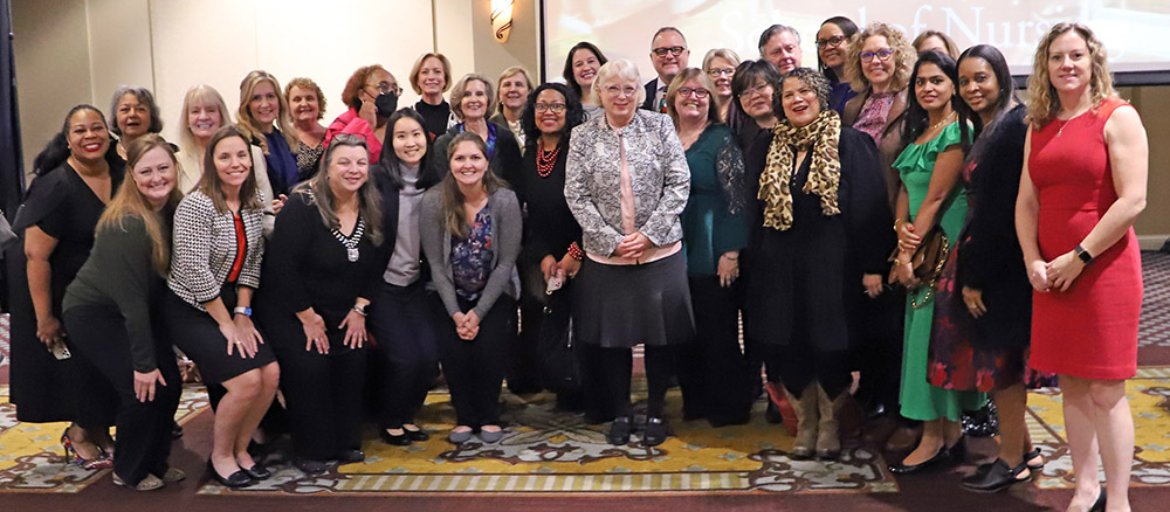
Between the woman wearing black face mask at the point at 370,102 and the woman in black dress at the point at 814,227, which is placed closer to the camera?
the woman in black dress at the point at 814,227

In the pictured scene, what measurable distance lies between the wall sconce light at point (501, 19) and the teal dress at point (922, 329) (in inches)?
191

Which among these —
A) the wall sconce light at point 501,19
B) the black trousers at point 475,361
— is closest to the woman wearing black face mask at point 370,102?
the black trousers at point 475,361

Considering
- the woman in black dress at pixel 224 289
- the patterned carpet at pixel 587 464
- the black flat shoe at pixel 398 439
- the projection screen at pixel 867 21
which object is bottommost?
the patterned carpet at pixel 587 464

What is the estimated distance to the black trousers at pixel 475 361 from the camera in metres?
4.12

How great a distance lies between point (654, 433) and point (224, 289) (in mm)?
1654

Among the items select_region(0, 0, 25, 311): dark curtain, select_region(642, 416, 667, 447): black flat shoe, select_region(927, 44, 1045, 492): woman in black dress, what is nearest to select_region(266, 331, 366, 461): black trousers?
select_region(642, 416, 667, 447): black flat shoe

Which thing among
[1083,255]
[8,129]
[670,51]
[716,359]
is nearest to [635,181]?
[716,359]

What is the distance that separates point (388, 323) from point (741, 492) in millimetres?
1465

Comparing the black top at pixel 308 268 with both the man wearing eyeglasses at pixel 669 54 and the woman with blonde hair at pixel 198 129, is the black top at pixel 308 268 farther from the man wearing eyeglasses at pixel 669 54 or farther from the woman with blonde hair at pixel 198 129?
the man wearing eyeglasses at pixel 669 54

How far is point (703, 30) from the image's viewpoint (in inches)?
273

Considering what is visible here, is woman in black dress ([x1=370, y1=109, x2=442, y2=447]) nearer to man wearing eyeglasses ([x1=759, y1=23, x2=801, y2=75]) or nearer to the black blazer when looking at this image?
the black blazer

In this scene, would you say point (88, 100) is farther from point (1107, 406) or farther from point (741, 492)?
point (1107, 406)

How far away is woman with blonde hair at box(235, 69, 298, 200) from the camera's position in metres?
4.36

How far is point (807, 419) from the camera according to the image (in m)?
3.82
